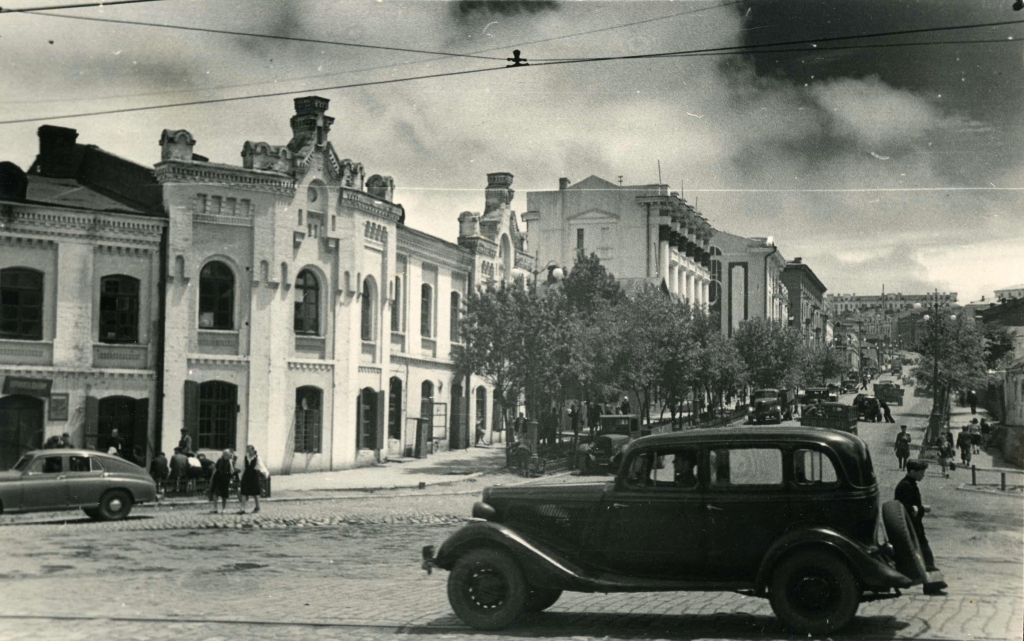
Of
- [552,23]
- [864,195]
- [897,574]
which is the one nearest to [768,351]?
[864,195]

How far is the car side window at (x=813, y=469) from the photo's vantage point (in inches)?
325

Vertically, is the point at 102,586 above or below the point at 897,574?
below

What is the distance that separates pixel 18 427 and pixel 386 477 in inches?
327

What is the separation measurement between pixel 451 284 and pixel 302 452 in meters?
11.4

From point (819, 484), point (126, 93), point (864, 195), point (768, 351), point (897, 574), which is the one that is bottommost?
point (897, 574)

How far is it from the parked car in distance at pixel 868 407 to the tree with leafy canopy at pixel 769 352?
3.44 ft

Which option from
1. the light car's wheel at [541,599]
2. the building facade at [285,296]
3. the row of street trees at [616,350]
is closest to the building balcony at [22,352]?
the building facade at [285,296]

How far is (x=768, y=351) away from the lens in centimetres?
1475

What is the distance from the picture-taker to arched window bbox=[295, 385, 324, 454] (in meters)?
21.2

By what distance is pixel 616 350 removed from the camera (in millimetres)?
18938

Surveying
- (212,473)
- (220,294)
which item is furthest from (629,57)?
(212,473)

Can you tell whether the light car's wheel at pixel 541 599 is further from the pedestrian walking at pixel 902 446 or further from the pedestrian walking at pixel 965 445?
the pedestrian walking at pixel 965 445

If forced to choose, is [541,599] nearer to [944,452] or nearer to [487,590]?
[487,590]

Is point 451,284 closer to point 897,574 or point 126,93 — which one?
point 126,93
